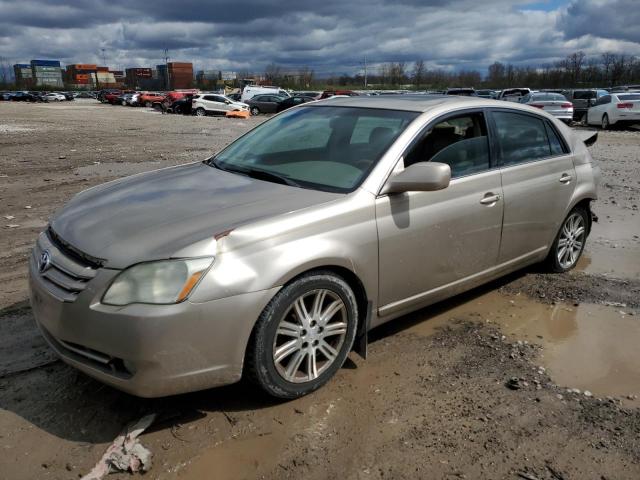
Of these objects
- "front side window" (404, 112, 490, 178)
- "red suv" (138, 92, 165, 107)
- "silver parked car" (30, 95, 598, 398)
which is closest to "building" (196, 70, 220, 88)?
"red suv" (138, 92, 165, 107)

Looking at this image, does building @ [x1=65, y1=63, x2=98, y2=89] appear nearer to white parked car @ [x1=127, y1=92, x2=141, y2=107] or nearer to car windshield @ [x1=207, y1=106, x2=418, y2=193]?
Answer: white parked car @ [x1=127, y1=92, x2=141, y2=107]

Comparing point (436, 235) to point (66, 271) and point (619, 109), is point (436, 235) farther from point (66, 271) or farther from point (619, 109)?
point (619, 109)

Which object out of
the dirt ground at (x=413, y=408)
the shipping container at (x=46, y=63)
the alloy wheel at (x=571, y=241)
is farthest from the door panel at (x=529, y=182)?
the shipping container at (x=46, y=63)

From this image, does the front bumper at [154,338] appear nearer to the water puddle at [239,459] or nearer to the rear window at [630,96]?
the water puddle at [239,459]

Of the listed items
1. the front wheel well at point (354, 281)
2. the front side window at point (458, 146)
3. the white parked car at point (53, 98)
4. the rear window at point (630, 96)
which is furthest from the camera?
the white parked car at point (53, 98)

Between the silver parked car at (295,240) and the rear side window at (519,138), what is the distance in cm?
1

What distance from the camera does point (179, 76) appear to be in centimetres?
11525

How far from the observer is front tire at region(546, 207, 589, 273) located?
16.7 feet

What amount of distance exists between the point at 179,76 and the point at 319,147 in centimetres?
11957

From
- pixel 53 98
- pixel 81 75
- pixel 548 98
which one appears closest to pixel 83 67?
pixel 81 75

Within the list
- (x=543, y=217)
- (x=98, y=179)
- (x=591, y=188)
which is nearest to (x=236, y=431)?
(x=543, y=217)

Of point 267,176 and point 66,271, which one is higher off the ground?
point 267,176

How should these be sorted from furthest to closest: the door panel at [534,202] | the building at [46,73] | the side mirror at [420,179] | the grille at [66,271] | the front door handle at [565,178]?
the building at [46,73] → the front door handle at [565,178] → the door panel at [534,202] → the side mirror at [420,179] → the grille at [66,271]

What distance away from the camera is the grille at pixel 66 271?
8.96ft
